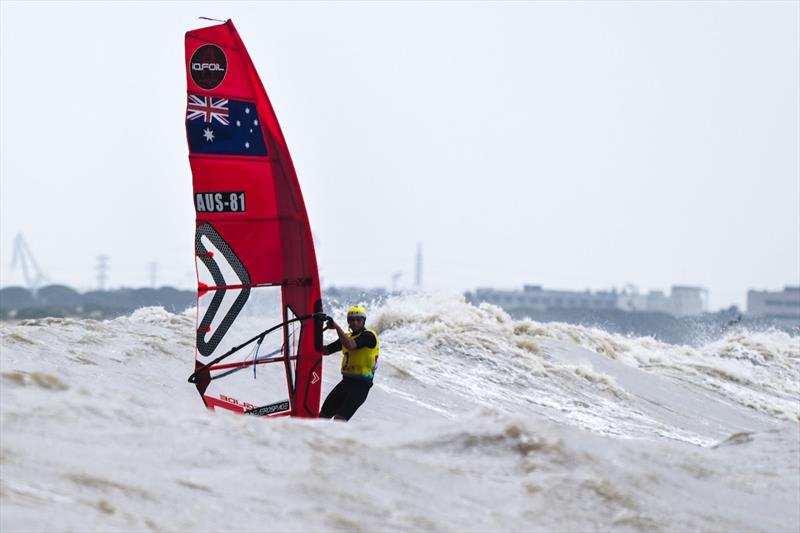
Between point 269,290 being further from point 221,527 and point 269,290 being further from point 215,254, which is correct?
point 221,527

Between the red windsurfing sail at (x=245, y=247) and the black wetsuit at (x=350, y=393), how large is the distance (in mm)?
654

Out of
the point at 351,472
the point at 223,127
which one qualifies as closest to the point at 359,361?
the point at 223,127

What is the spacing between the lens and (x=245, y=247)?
916 cm

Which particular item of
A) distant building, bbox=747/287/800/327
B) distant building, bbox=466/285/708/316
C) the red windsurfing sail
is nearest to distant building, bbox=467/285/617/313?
distant building, bbox=466/285/708/316

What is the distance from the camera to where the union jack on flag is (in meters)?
8.96

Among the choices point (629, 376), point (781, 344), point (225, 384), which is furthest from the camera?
point (781, 344)

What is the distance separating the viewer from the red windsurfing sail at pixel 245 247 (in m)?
9.01

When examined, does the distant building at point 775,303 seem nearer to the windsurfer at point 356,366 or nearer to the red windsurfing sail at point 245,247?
the red windsurfing sail at point 245,247

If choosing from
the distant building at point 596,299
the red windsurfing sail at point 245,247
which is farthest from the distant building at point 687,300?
the red windsurfing sail at point 245,247

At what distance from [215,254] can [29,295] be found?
13199 centimetres

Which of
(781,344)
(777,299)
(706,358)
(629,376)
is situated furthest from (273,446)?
(777,299)

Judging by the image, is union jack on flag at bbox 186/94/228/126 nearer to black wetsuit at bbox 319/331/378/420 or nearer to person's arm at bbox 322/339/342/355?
person's arm at bbox 322/339/342/355

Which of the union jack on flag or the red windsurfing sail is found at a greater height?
the union jack on flag

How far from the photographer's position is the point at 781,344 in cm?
2298
